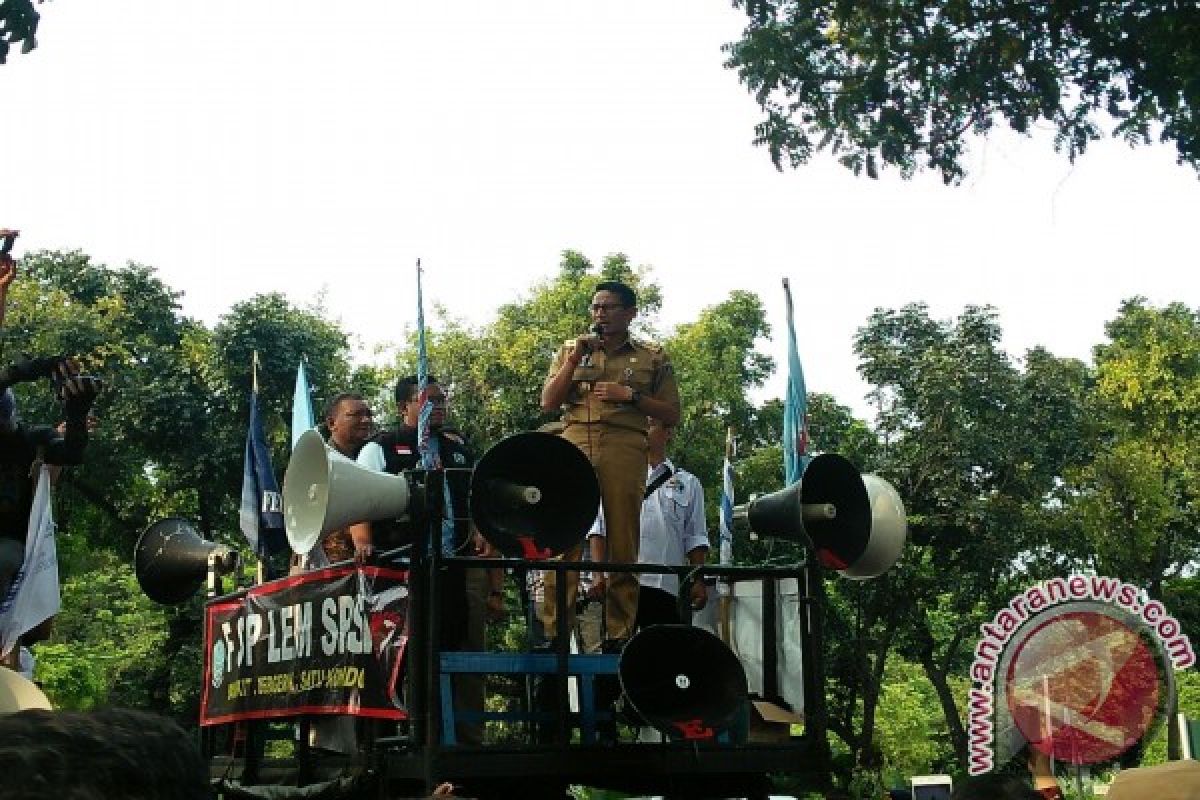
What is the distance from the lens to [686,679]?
220 inches

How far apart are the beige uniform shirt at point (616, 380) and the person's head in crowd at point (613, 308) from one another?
0.12m

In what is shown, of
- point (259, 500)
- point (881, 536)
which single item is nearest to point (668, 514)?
point (881, 536)

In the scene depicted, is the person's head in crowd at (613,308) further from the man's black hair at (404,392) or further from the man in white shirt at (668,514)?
the man's black hair at (404,392)

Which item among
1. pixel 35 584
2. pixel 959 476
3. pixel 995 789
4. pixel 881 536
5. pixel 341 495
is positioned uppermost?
pixel 959 476

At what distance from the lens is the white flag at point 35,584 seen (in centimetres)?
571

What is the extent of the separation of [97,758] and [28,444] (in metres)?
5.22

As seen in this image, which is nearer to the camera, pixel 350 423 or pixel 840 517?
pixel 840 517

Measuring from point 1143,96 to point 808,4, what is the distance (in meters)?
2.45

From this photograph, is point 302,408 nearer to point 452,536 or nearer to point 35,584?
point 452,536

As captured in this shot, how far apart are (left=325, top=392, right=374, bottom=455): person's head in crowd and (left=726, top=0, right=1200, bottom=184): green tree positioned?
4486 millimetres

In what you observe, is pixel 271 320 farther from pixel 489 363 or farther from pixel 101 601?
pixel 101 601

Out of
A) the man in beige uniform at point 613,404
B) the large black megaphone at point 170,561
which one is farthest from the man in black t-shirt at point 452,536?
the large black megaphone at point 170,561

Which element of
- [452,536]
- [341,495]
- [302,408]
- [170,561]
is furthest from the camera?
[302,408]

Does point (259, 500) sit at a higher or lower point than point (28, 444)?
higher
